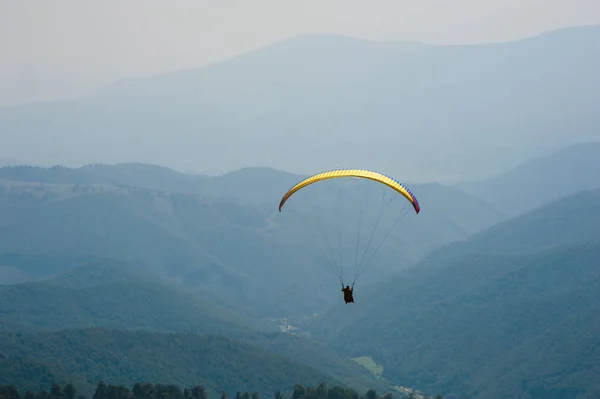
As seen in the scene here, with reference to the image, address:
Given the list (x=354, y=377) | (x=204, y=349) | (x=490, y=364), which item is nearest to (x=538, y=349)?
(x=490, y=364)

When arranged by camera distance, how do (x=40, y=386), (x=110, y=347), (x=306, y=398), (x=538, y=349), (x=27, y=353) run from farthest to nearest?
(x=538, y=349), (x=110, y=347), (x=27, y=353), (x=40, y=386), (x=306, y=398)

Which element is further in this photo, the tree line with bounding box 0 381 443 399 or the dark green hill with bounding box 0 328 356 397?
the dark green hill with bounding box 0 328 356 397

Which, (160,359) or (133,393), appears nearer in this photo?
(133,393)

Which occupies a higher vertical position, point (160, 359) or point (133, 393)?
point (160, 359)

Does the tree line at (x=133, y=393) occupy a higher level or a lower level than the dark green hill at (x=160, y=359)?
lower

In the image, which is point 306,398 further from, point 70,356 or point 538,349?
point 538,349

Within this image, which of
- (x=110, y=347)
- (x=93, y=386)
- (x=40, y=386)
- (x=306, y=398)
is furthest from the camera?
(x=110, y=347)

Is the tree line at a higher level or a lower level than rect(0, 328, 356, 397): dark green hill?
lower

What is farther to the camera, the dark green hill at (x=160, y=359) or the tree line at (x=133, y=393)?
the dark green hill at (x=160, y=359)
